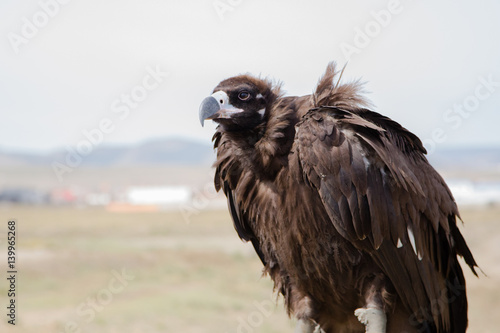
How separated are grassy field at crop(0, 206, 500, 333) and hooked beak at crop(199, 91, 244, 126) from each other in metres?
3.08

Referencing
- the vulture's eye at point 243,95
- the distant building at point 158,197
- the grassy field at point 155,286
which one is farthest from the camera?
the distant building at point 158,197

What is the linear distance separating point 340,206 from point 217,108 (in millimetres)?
1190

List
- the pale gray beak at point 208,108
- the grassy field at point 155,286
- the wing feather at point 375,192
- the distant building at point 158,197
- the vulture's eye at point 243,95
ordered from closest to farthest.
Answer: the wing feather at point 375,192, the pale gray beak at point 208,108, the vulture's eye at point 243,95, the grassy field at point 155,286, the distant building at point 158,197

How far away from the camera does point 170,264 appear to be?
28094mm

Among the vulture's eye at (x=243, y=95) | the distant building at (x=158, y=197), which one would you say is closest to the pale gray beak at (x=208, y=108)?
the vulture's eye at (x=243, y=95)

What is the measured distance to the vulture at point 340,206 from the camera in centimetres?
446

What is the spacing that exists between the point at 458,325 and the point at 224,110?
2564 millimetres

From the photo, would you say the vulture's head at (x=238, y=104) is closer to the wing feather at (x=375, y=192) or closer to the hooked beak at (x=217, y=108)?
the hooked beak at (x=217, y=108)

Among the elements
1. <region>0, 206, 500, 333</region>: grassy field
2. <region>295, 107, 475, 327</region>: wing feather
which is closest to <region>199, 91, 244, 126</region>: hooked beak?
<region>295, 107, 475, 327</region>: wing feather

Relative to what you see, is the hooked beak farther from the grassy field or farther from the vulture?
the grassy field

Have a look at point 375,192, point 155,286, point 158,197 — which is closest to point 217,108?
point 375,192

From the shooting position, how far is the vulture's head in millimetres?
4723

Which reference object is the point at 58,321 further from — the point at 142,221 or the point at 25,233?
the point at 142,221

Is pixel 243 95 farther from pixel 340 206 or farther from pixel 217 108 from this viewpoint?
pixel 340 206
